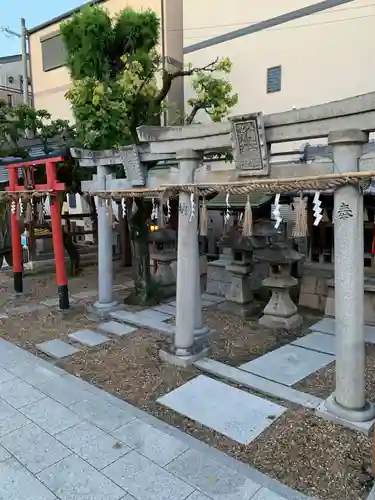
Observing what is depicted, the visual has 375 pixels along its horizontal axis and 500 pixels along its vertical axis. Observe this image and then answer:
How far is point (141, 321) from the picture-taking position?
881 centimetres

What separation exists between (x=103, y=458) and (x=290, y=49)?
38.9 feet

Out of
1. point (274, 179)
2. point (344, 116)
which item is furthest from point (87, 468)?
point (344, 116)

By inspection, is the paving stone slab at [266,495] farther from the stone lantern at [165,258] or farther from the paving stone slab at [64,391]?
the stone lantern at [165,258]

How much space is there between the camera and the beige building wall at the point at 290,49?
10.4 m

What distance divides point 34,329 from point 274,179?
21.0ft

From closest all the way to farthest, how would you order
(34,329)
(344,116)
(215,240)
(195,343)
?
1. (344,116)
2. (195,343)
3. (34,329)
4. (215,240)

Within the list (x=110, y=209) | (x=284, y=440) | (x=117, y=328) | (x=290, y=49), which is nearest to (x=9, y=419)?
(x=284, y=440)

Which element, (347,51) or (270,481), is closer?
(270,481)

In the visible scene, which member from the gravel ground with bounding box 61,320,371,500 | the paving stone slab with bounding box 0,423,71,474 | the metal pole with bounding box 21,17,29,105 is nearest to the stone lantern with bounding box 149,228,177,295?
the gravel ground with bounding box 61,320,371,500

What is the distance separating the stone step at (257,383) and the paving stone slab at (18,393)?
2.53 m

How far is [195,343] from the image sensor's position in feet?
22.5

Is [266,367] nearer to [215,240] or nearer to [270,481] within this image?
[270,481]

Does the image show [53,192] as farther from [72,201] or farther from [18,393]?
[72,201]

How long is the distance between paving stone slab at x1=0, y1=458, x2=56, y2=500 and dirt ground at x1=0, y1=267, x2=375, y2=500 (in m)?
1.70
